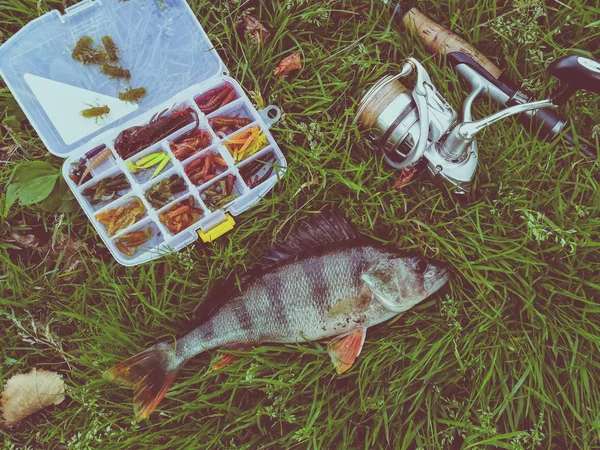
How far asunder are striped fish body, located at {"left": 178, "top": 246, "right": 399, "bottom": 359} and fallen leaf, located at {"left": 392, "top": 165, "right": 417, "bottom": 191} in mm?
420

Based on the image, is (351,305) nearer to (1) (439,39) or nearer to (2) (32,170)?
(1) (439,39)

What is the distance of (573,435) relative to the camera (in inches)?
115

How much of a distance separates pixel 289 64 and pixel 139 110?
93cm

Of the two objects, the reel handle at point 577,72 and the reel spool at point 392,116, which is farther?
the reel spool at point 392,116

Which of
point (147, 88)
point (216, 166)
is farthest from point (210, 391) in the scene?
point (147, 88)

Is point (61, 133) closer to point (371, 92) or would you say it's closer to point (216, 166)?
point (216, 166)

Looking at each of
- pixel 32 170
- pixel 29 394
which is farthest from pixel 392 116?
pixel 29 394

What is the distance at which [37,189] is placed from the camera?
2.97 m

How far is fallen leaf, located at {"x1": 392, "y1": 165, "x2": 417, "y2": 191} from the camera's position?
2.95 m

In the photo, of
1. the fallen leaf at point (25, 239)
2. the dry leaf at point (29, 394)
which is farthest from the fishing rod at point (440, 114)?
the dry leaf at point (29, 394)

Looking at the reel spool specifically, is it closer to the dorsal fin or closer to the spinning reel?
the spinning reel

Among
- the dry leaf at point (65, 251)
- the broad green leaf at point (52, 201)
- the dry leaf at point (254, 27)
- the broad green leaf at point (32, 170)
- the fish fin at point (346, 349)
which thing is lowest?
the fish fin at point (346, 349)

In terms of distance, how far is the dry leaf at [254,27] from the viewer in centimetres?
312

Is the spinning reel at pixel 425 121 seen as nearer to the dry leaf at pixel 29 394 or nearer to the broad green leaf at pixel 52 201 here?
the broad green leaf at pixel 52 201
